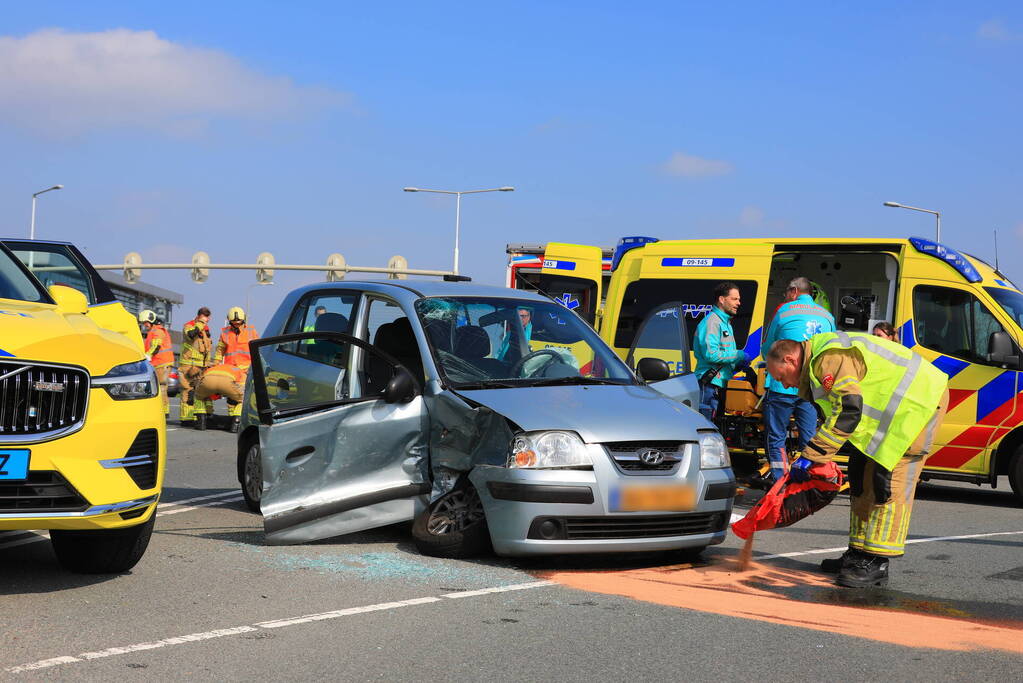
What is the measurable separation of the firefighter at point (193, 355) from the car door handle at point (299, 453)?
12324mm

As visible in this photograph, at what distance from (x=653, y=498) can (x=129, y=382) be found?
2838 mm

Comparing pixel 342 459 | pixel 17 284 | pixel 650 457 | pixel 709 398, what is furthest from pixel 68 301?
pixel 709 398

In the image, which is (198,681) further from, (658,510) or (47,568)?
(658,510)

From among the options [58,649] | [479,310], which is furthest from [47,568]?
[479,310]

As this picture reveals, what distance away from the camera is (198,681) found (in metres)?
4.46

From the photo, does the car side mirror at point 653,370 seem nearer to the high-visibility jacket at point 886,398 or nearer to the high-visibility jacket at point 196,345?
the high-visibility jacket at point 886,398

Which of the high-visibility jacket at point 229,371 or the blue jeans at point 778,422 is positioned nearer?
the blue jeans at point 778,422

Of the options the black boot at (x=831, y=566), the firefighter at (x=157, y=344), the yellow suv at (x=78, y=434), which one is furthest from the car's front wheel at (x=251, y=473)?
the firefighter at (x=157, y=344)

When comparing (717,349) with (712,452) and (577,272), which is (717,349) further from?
(577,272)

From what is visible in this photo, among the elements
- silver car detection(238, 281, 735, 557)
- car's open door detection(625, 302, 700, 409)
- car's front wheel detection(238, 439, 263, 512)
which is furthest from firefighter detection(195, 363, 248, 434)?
silver car detection(238, 281, 735, 557)

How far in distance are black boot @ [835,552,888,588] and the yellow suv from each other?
365cm

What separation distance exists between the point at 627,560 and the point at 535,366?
1367 millimetres

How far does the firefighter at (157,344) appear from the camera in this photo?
20.3 metres

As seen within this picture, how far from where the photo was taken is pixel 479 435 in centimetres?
702
